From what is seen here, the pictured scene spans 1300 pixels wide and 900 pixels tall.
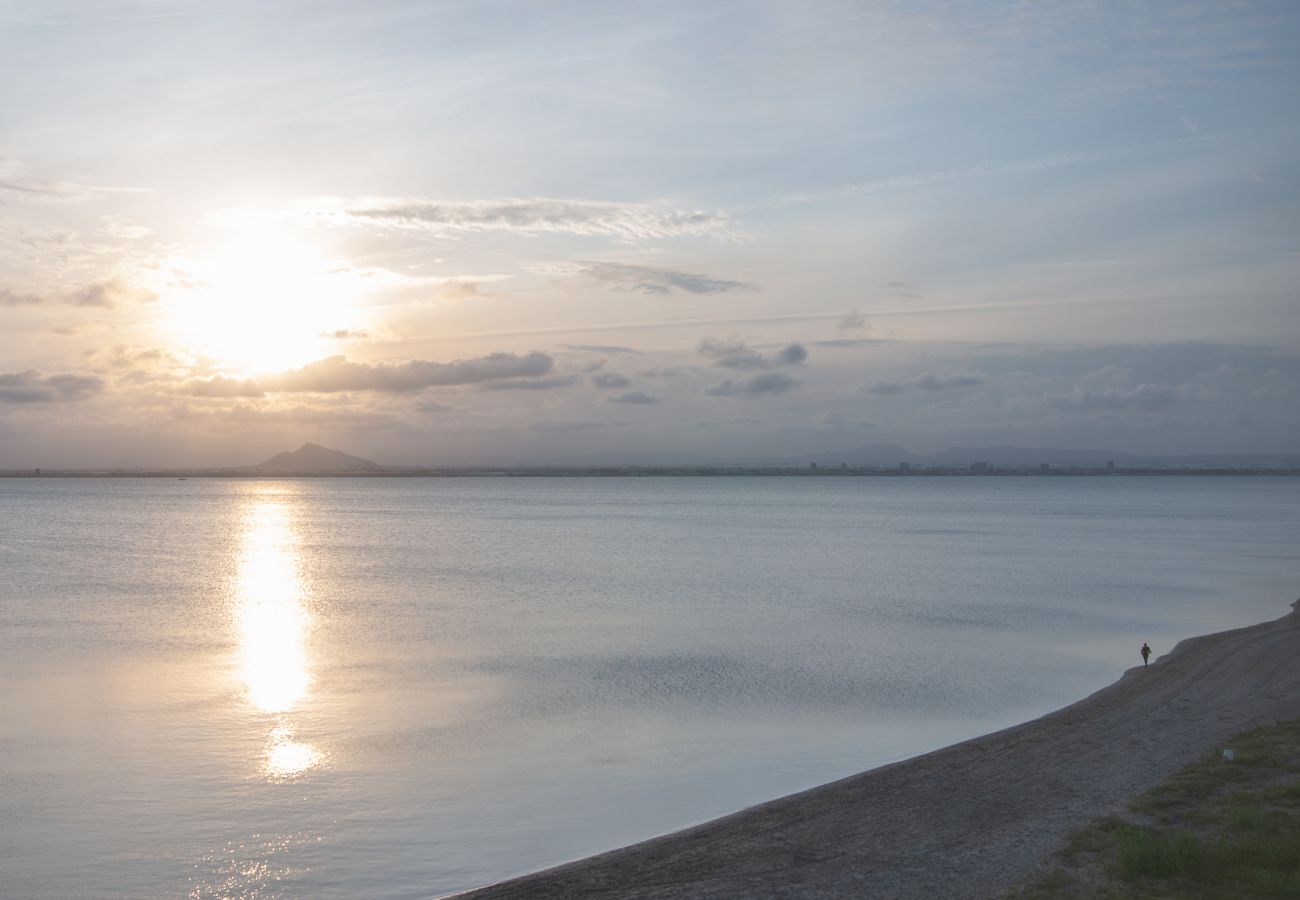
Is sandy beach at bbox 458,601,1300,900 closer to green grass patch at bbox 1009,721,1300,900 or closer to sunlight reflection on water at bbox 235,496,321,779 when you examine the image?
green grass patch at bbox 1009,721,1300,900

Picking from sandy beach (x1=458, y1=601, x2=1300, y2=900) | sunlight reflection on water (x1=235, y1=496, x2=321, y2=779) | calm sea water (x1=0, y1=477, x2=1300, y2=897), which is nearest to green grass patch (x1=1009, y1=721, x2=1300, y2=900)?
sandy beach (x1=458, y1=601, x2=1300, y2=900)

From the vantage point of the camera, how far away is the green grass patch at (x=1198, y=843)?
30.7ft

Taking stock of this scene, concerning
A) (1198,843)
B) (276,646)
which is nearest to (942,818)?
(1198,843)

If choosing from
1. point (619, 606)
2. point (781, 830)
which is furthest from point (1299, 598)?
point (781, 830)

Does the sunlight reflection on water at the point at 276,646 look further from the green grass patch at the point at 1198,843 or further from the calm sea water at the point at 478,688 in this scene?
the green grass patch at the point at 1198,843

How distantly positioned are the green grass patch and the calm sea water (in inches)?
177

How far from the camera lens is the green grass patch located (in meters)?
9.34

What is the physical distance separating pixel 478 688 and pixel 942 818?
11.6 meters

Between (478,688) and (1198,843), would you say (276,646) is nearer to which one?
(478,688)

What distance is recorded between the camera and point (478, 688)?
21.4 metres

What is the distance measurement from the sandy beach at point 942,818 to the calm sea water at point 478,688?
3.55ft

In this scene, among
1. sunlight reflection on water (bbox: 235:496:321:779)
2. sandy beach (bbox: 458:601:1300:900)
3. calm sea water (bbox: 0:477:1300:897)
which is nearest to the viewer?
sandy beach (bbox: 458:601:1300:900)

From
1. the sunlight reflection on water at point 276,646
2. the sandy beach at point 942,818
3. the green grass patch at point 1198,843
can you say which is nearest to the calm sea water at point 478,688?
the sunlight reflection on water at point 276,646

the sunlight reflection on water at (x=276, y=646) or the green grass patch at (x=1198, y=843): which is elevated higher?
the sunlight reflection on water at (x=276, y=646)
